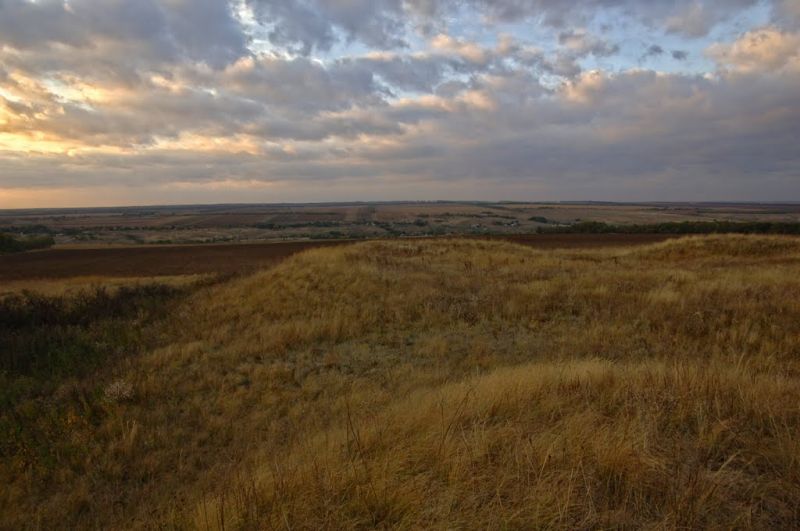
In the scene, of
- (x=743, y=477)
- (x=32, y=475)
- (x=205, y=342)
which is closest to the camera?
(x=743, y=477)

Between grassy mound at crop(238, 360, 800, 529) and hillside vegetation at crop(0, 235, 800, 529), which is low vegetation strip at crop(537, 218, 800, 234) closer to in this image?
hillside vegetation at crop(0, 235, 800, 529)

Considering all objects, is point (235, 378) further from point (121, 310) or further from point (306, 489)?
point (121, 310)

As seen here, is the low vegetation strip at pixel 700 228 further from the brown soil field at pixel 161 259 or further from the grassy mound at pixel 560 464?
the grassy mound at pixel 560 464

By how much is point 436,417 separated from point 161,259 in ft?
135

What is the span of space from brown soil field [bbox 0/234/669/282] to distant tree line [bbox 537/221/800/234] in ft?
12.2

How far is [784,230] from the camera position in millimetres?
40500

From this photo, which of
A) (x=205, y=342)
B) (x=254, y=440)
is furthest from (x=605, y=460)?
(x=205, y=342)

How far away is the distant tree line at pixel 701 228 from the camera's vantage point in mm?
41188

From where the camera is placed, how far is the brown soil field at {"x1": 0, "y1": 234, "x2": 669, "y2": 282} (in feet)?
106

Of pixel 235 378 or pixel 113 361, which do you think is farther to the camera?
pixel 113 361

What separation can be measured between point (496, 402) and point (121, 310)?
1403 cm

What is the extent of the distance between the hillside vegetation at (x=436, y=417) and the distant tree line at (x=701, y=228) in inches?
1412

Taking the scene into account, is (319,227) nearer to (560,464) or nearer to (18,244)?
(18,244)

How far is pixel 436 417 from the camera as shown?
4.68 metres
